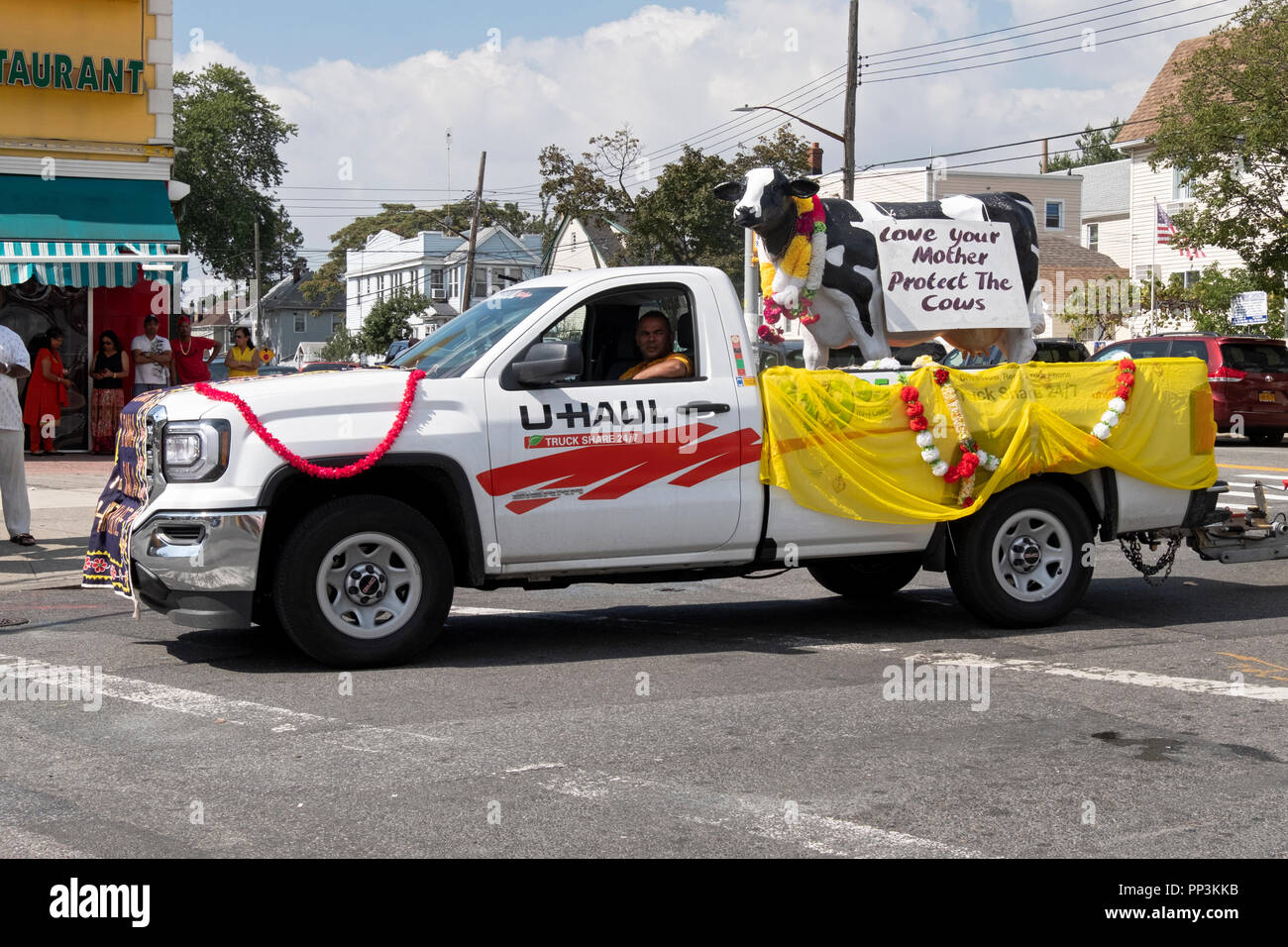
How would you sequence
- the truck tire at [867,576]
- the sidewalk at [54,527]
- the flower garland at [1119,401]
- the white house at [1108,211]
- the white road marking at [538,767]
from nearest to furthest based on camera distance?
1. the white road marking at [538,767]
2. the flower garland at [1119,401]
3. the truck tire at [867,576]
4. the sidewalk at [54,527]
5. the white house at [1108,211]

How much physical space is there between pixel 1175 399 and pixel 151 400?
233 inches

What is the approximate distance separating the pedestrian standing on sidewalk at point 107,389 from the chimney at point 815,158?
1535 inches

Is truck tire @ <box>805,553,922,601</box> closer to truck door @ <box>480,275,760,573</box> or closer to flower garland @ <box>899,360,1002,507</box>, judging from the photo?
flower garland @ <box>899,360,1002,507</box>

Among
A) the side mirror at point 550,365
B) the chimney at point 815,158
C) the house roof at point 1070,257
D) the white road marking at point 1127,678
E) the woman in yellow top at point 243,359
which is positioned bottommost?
the white road marking at point 1127,678

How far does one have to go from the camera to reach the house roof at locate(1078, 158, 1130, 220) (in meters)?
66.1

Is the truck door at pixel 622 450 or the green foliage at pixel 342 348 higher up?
the green foliage at pixel 342 348

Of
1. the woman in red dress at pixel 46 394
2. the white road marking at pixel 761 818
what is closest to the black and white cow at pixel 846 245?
the white road marking at pixel 761 818

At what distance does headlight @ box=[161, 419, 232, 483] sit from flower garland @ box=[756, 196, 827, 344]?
4205 millimetres

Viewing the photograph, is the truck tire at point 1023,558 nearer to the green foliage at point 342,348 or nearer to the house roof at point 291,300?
the green foliage at point 342,348

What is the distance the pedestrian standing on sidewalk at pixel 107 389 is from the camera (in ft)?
64.8
